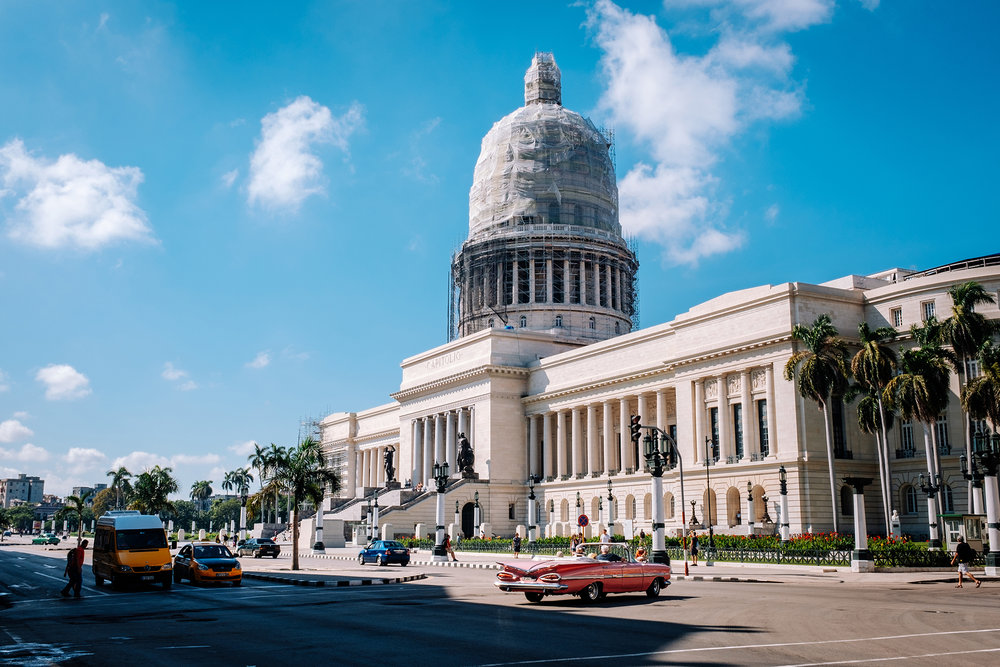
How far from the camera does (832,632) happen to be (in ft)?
58.7

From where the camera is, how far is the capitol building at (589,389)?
188ft

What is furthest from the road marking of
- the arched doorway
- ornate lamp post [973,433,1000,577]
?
the arched doorway

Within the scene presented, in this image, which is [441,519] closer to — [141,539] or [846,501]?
[141,539]

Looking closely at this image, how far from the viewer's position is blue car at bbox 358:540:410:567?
169 ft

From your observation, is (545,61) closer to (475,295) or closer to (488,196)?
(488,196)

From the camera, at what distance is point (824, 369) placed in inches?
1998

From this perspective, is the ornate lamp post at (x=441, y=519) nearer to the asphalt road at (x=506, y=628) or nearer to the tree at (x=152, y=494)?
the asphalt road at (x=506, y=628)

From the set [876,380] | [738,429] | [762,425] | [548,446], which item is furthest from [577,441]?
[876,380]

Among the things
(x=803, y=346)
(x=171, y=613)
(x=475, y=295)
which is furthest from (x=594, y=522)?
(x=171, y=613)

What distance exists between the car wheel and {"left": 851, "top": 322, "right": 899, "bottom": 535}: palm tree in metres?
29.3

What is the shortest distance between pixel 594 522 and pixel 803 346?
26.0 m

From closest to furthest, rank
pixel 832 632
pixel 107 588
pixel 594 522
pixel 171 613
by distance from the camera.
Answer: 1. pixel 832 632
2. pixel 171 613
3. pixel 107 588
4. pixel 594 522

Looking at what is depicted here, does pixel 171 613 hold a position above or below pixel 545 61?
below

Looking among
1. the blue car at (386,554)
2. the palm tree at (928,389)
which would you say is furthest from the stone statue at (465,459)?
the palm tree at (928,389)
